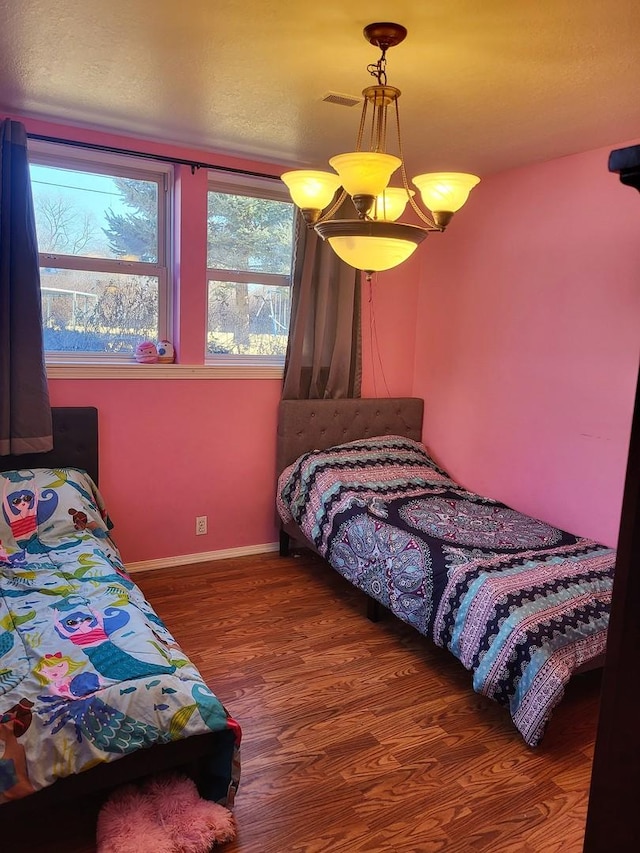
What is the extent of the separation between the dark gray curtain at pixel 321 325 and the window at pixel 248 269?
0.48 feet

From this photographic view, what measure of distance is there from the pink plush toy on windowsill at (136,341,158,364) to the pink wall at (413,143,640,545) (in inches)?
73.0

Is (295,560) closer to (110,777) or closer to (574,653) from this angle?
(574,653)

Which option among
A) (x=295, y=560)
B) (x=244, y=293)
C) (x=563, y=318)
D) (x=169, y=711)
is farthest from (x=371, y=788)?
(x=244, y=293)

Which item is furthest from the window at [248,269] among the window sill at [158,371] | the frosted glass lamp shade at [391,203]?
the frosted glass lamp shade at [391,203]

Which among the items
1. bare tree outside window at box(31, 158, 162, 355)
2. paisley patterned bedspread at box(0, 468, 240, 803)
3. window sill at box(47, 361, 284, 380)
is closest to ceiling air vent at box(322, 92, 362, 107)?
bare tree outside window at box(31, 158, 162, 355)

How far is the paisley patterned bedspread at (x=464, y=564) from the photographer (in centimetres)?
225

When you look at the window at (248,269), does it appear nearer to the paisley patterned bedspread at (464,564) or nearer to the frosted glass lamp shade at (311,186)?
the paisley patterned bedspread at (464,564)

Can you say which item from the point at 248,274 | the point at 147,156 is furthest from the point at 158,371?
the point at 147,156

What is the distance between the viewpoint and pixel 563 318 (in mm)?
3260

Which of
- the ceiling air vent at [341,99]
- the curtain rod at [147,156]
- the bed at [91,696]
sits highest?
the ceiling air vent at [341,99]

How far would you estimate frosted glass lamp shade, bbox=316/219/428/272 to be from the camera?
5.92 feet

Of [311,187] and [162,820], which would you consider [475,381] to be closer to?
[311,187]

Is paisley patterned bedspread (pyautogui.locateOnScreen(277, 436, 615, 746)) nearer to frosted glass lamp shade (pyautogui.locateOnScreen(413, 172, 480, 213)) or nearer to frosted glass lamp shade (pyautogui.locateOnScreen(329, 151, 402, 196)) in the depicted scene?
frosted glass lamp shade (pyautogui.locateOnScreen(413, 172, 480, 213))

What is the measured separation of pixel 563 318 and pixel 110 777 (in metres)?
2.88
